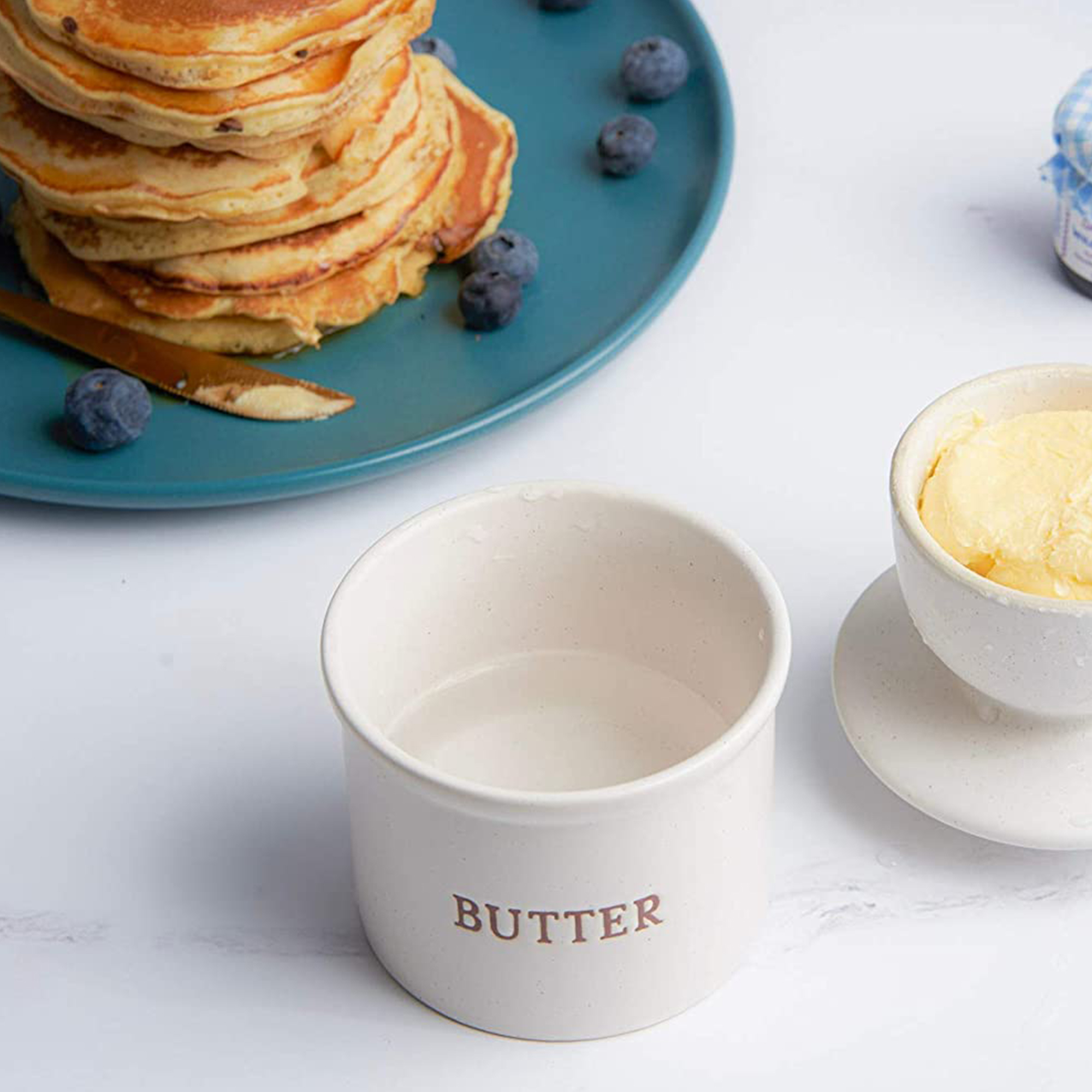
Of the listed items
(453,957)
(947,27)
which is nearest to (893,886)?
(453,957)

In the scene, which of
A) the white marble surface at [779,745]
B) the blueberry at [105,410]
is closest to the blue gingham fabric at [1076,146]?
the white marble surface at [779,745]

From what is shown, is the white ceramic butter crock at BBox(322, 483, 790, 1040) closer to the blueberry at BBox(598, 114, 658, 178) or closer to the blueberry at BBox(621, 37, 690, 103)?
the blueberry at BBox(598, 114, 658, 178)

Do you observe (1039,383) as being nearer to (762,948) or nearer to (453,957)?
(762,948)

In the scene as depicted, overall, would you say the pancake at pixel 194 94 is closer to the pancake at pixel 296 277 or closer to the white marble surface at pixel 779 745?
the pancake at pixel 296 277

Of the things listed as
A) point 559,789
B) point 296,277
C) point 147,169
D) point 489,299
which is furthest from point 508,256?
point 559,789

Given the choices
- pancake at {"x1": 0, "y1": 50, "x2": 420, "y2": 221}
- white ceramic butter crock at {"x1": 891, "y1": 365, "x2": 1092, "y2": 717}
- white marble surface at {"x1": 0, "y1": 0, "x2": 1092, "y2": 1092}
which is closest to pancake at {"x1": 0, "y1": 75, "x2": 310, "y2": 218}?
pancake at {"x1": 0, "y1": 50, "x2": 420, "y2": 221}

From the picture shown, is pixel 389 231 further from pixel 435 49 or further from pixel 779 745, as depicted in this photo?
pixel 779 745
